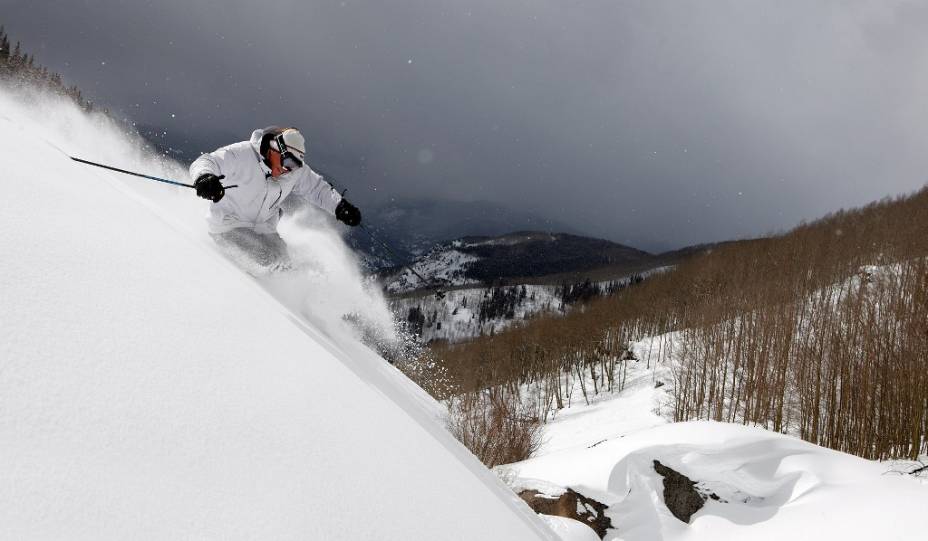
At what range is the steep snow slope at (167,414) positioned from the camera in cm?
100

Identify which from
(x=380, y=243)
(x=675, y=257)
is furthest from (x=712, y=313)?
(x=675, y=257)

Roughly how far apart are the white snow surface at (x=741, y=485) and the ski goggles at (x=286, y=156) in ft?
15.7

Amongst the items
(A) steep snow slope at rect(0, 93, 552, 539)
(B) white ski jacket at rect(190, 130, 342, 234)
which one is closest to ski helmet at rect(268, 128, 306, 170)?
(B) white ski jacket at rect(190, 130, 342, 234)

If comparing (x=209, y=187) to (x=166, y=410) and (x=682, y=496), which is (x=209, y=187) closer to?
(x=166, y=410)

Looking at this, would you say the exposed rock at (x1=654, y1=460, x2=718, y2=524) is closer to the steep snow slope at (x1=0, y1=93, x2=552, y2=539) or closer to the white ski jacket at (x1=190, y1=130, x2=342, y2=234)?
the steep snow slope at (x1=0, y1=93, x2=552, y2=539)

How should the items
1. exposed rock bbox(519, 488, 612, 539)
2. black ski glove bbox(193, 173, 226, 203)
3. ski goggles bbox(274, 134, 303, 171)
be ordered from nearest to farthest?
black ski glove bbox(193, 173, 226, 203) → exposed rock bbox(519, 488, 612, 539) → ski goggles bbox(274, 134, 303, 171)

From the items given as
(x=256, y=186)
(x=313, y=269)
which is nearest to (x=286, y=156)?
(x=256, y=186)

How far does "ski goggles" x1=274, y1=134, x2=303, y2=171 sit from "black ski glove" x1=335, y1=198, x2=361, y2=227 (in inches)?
36.1

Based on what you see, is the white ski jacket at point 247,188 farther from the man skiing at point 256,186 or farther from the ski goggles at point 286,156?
the ski goggles at point 286,156

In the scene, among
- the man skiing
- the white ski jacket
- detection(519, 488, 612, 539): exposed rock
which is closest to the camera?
detection(519, 488, 612, 539): exposed rock

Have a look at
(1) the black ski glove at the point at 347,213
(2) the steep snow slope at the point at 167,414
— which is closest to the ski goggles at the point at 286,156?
(1) the black ski glove at the point at 347,213

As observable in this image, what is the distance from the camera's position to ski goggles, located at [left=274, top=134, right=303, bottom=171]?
6.12 m

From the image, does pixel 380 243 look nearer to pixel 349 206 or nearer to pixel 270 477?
pixel 349 206

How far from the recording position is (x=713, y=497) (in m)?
6.00
